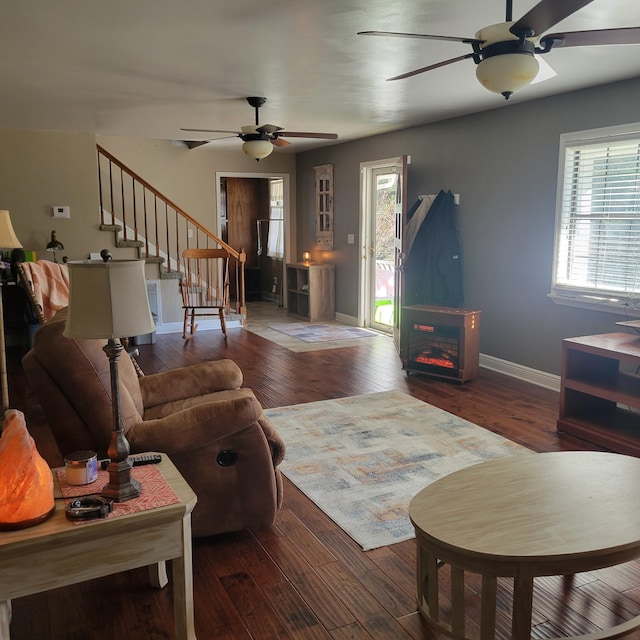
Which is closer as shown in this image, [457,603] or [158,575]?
[457,603]

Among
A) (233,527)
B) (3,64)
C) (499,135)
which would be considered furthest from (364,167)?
(233,527)

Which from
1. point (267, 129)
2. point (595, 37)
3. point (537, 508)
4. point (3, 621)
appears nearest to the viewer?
point (3, 621)

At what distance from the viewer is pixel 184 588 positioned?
5.77 feet

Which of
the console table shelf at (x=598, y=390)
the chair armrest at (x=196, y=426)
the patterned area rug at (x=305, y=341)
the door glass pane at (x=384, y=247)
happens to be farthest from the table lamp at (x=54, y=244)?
the console table shelf at (x=598, y=390)

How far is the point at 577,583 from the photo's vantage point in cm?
224

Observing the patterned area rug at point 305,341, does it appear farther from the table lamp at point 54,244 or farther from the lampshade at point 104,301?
the lampshade at point 104,301

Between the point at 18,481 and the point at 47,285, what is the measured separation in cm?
429

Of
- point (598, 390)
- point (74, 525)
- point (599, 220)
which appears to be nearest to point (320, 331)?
point (599, 220)

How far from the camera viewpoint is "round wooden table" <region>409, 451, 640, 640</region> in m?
1.69

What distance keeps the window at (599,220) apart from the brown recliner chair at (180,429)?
3049 millimetres

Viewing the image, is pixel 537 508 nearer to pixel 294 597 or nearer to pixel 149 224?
pixel 294 597

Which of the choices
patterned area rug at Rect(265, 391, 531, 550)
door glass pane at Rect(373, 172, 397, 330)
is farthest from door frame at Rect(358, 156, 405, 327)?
patterned area rug at Rect(265, 391, 531, 550)

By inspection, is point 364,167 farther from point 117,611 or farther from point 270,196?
point 117,611

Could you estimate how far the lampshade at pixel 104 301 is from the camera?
1649 mm
